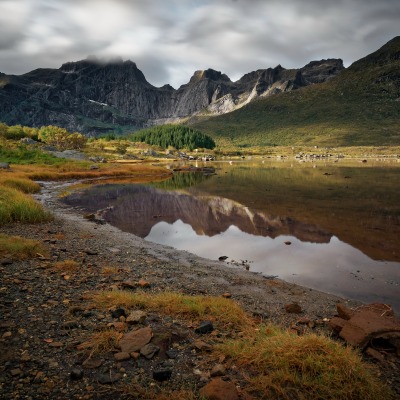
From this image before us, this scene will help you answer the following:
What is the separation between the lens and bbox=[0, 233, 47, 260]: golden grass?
11648 millimetres

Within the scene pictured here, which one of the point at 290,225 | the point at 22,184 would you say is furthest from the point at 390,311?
the point at 22,184

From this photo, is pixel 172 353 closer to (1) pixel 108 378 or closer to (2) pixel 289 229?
(1) pixel 108 378

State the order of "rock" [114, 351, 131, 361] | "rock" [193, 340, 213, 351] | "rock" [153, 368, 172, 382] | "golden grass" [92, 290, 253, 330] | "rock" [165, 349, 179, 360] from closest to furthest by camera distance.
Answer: "rock" [153, 368, 172, 382] < "rock" [114, 351, 131, 361] < "rock" [165, 349, 179, 360] < "rock" [193, 340, 213, 351] < "golden grass" [92, 290, 253, 330]

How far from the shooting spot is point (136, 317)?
25.0 feet

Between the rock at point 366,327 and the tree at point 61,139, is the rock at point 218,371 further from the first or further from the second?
the tree at point 61,139

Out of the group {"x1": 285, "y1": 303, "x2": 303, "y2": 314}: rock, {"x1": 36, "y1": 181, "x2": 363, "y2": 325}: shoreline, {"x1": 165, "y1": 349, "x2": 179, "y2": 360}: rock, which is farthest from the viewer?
{"x1": 36, "y1": 181, "x2": 363, "y2": 325}: shoreline

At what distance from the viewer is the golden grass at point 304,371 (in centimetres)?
542

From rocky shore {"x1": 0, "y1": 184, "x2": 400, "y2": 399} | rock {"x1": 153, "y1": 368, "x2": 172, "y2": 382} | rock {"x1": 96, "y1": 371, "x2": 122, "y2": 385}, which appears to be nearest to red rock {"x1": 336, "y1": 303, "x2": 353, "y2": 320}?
rocky shore {"x1": 0, "y1": 184, "x2": 400, "y2": 399}

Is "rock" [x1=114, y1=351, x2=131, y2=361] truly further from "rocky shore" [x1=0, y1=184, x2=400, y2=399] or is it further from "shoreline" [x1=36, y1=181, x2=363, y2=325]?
"shoreline" [x1=36, y1=181, x2=363, y2=325]

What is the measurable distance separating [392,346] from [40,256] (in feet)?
38.4

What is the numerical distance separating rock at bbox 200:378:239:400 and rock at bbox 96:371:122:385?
1.54 metres

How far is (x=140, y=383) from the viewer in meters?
5.59

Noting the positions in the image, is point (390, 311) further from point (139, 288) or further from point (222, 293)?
point (139, 288)

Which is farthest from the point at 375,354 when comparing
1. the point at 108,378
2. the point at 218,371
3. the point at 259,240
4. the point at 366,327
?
the point at 259,240
